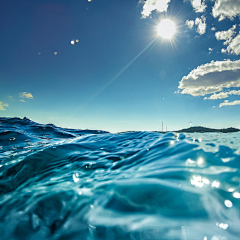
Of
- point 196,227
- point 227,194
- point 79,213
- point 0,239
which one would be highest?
point 227,194

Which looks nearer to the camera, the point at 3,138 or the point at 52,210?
the point at 52,210

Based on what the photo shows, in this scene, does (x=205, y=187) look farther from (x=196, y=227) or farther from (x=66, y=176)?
(x=66, y=176)

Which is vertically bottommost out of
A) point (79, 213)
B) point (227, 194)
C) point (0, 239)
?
point (0, 239)

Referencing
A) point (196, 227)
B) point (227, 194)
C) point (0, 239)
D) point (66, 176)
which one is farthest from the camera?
point (66, 176)

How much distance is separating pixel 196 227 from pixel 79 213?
127 centimetres

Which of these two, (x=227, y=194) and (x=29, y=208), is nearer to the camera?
(x=227, y=194)

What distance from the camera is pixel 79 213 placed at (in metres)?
1.60

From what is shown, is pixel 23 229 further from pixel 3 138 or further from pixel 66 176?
pixel 3 138

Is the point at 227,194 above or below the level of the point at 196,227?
above

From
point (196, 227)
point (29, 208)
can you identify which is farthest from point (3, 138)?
point (196, 227)

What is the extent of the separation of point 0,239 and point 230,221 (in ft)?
7.60

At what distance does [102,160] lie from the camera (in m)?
3.60

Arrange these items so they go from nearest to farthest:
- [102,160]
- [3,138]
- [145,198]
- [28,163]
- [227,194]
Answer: [227,194] < [145,198] < [28,163] < [102,160] < [3,138]

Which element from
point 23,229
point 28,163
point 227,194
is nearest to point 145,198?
point 227,194
